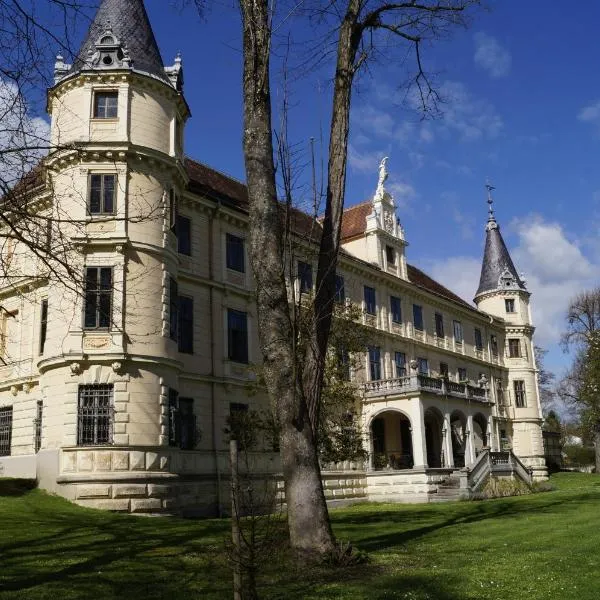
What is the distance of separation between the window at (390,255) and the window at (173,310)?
17.6 meters

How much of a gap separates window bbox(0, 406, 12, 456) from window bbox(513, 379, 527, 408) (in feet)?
119

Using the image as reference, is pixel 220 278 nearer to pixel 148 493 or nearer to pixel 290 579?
pixel 148 493

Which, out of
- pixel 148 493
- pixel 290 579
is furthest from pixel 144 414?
pixel 290 579

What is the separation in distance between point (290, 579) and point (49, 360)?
15436mm

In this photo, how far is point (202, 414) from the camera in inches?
989

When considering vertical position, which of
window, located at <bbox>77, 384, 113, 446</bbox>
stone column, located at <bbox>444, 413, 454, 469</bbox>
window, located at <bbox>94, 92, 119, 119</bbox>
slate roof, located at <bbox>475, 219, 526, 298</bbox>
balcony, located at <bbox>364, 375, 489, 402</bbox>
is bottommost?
stone column, located at <bbox>444, 413, 454, 469</bbox>

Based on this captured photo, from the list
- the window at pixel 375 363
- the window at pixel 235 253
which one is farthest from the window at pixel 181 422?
the window at pixel 375 363

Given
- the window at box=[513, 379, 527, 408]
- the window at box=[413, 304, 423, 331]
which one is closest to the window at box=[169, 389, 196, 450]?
the window at box=[413, 304, 423, 331]

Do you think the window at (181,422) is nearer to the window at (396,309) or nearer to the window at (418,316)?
the window at (396,309)

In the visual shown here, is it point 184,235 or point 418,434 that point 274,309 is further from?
point 418,434

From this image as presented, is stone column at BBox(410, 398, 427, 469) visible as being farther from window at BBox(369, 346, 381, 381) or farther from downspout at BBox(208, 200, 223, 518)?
downspout at BBox(208, 200, 223, 518)

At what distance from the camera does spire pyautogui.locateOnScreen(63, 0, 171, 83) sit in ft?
78.5

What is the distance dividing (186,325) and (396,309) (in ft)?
53.2

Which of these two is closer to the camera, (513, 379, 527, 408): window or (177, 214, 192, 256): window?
(177, 214, 192, 256): window
